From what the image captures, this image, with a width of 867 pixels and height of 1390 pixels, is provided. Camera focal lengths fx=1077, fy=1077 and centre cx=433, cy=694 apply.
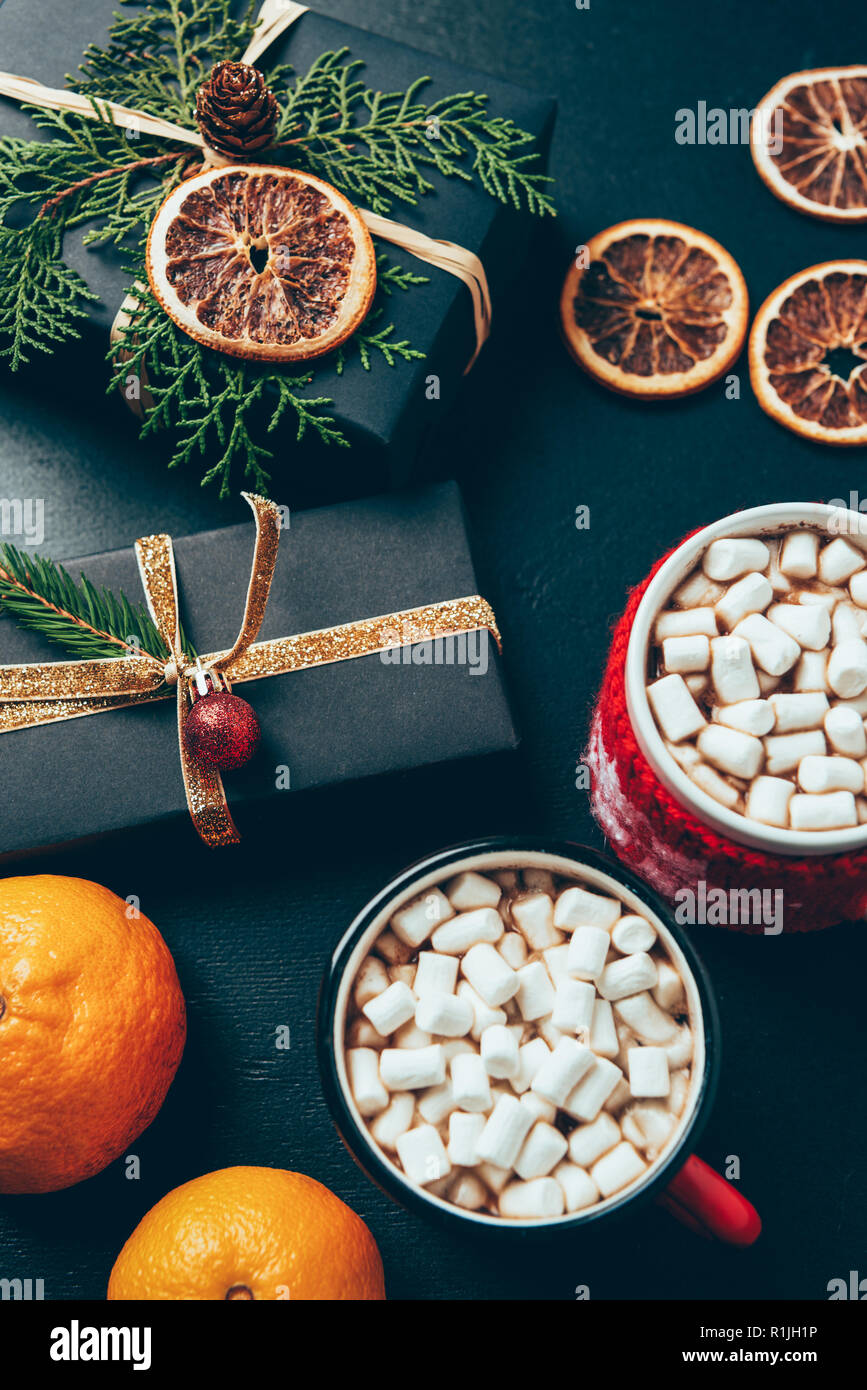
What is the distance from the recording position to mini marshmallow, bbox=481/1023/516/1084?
111cm

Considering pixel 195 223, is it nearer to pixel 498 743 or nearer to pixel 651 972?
pixel 498 743

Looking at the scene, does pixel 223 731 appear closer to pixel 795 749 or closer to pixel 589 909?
pixel 589 909

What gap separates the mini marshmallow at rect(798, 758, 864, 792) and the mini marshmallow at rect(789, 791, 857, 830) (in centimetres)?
1

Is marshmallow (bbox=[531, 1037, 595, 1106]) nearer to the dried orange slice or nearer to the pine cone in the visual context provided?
the dried orange slice

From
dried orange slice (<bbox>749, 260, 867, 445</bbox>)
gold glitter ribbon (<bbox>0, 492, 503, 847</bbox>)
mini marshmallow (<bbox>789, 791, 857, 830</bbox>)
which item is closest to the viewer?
mini marshmallow (<bbox>789, 791, 857, 830</bbox>)

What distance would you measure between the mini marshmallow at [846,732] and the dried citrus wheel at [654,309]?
1.88 feet

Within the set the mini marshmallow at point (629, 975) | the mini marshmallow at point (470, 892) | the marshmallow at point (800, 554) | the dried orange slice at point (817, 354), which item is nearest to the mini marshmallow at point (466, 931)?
the mini marshmallow at point (470, 892)

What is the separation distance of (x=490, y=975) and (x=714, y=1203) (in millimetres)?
323

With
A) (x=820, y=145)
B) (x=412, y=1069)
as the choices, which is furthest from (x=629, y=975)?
(x=820, y=145)

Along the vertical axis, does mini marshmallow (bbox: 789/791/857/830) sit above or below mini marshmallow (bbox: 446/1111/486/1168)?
above

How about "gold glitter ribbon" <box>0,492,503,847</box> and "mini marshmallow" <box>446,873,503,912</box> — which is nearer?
"mini marshmallow" <box>446,873,503,912</box>

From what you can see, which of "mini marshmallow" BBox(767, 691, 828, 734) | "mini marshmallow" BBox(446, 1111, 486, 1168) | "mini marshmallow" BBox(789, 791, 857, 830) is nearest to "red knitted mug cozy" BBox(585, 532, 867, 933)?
"mini marshmallow" BBox(789, 791, 857, 830)

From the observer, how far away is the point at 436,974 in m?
1.15
